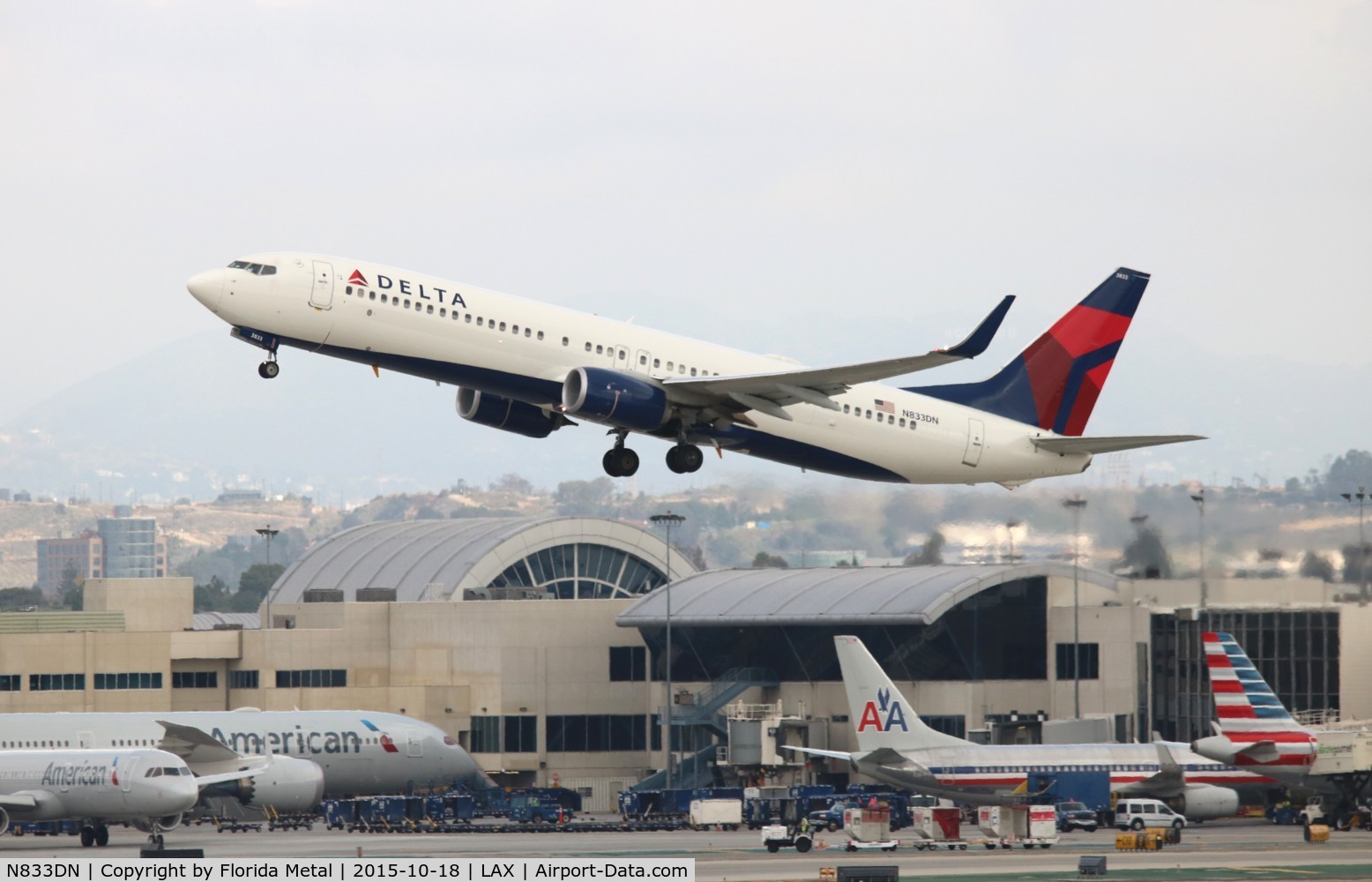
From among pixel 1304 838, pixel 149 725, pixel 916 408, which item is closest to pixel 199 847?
pixel 149 725

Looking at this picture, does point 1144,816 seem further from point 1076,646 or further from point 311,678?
point 311,678

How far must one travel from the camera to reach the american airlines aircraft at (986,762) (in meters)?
69.0

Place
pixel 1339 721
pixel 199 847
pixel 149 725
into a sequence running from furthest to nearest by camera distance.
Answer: pixel 1339 721
pixel 149 725
pixel 199 847

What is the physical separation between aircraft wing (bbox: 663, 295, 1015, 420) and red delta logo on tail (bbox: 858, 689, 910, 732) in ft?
69.4

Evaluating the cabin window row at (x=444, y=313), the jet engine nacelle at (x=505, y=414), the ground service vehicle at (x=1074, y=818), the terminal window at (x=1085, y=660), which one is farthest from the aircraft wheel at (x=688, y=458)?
the terminal window at (x=1085, y=660)

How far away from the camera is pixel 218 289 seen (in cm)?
4759

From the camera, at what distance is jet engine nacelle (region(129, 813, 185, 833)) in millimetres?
64875

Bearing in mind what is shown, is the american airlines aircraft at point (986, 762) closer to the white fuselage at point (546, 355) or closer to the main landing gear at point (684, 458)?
the white fuselage at point (546, 355)

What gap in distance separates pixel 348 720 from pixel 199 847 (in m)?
17.2

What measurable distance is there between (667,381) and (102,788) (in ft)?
86.1

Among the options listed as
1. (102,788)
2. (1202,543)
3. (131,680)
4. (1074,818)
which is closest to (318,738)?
(102,788)

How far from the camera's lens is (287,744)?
7594cm

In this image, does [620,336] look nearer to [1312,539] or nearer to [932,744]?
[932,744]

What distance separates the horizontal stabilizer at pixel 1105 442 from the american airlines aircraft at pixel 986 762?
1592 cm
